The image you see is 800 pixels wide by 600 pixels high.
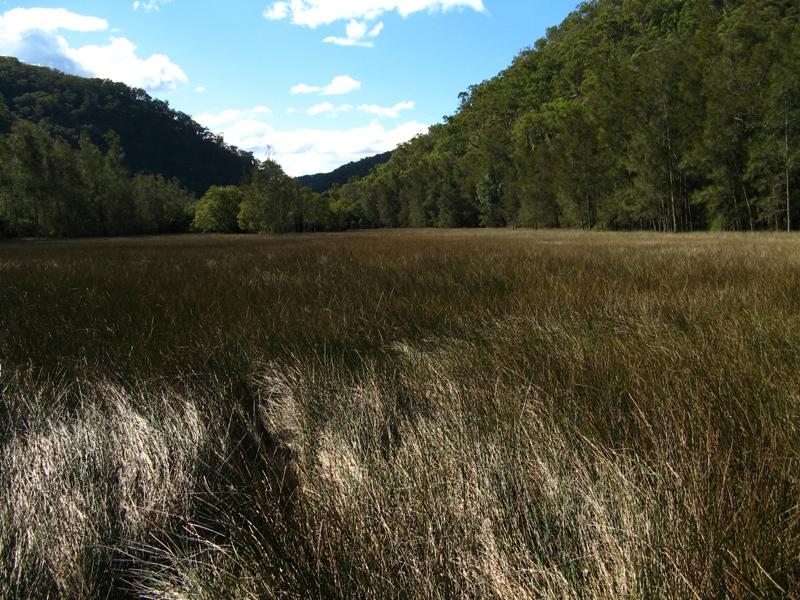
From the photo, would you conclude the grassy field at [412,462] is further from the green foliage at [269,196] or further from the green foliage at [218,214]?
the green foliage at [218,214]

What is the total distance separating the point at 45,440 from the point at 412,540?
125cm

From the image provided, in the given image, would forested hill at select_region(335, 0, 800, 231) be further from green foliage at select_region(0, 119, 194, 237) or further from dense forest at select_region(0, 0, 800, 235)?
green foliage at select_region(0, 119, 194, 237)

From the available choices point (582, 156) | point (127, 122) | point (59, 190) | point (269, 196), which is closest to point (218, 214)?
point (59, 190)

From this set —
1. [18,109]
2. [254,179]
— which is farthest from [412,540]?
[18,109]

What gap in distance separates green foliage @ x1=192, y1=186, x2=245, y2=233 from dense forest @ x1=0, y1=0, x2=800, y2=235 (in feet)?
0.78

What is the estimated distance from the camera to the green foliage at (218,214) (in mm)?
63500

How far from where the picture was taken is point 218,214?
63.5 m

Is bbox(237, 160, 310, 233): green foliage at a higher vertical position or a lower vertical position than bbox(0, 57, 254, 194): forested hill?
lower

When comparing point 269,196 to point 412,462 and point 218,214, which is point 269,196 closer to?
point 218,214

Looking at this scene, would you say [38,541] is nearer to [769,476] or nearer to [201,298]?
[769,476]

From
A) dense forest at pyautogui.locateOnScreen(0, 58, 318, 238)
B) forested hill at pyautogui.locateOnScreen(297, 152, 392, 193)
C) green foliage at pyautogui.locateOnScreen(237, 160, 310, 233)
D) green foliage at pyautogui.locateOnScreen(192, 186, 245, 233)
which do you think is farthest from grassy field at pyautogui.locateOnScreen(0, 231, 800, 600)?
forested hill at pyautogui.locateOnScreen(297, 152, 392, 193)

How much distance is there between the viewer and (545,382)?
1792 millimetres

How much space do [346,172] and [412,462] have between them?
187060mm

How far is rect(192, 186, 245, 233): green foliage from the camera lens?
63500mm
